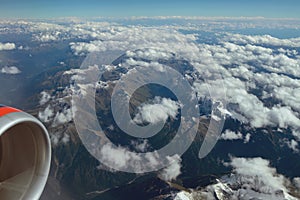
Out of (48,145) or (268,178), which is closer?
(48,145)

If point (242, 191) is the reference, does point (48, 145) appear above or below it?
above

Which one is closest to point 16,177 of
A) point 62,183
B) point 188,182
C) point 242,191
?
point 242,191

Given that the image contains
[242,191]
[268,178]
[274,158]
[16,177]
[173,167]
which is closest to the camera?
[16,177]

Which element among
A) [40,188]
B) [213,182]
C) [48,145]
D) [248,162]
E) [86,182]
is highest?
[48,145]

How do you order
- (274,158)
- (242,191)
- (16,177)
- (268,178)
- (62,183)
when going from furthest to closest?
(274,158) → (62,183) → (268,178) → (242,191) → (16,177)

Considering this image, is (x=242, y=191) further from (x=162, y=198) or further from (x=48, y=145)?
(x=48, y=145)

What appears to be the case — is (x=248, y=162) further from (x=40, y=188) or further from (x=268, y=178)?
(x=40, y=188)

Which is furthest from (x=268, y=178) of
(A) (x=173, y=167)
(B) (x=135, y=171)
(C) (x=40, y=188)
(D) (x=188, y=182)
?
(C) (x=40, y=188)
